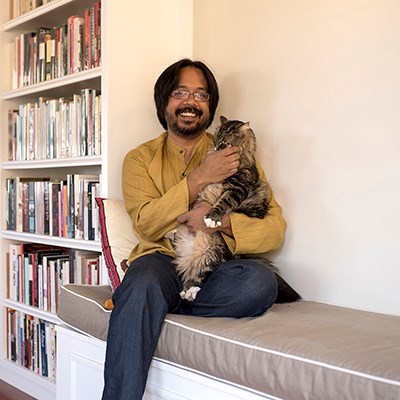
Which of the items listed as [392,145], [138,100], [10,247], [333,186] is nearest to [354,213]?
[333,186]

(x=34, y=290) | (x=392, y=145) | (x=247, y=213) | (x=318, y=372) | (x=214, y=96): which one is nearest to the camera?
(x=318, y=372)

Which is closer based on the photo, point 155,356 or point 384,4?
point 155,356

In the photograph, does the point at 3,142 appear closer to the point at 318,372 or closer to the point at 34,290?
the point at 34,290

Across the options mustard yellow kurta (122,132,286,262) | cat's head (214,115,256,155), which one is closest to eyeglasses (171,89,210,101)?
mustard yellow kurta (122,132,286,262)

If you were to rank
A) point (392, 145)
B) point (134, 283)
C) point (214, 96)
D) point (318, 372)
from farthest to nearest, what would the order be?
point (214, 96) → point (392, 145) → point (134, 283) → point (318, 372)

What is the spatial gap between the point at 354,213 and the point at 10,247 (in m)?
1.92

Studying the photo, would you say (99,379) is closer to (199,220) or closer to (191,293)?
(191,293)

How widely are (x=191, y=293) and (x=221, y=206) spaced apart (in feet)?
1.03

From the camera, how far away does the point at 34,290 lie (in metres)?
2.79

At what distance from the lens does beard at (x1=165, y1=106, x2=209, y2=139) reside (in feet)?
7.13

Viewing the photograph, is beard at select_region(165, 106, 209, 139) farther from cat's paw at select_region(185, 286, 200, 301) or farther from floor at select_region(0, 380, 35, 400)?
floor at select_region(0, 380, 35, 400)

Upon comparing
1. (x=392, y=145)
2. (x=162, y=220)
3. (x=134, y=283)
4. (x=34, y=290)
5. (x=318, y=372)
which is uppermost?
(x=392, y=145)

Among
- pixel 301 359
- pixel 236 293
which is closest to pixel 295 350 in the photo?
pixel 301 359

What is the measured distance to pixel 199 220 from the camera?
190 cm
